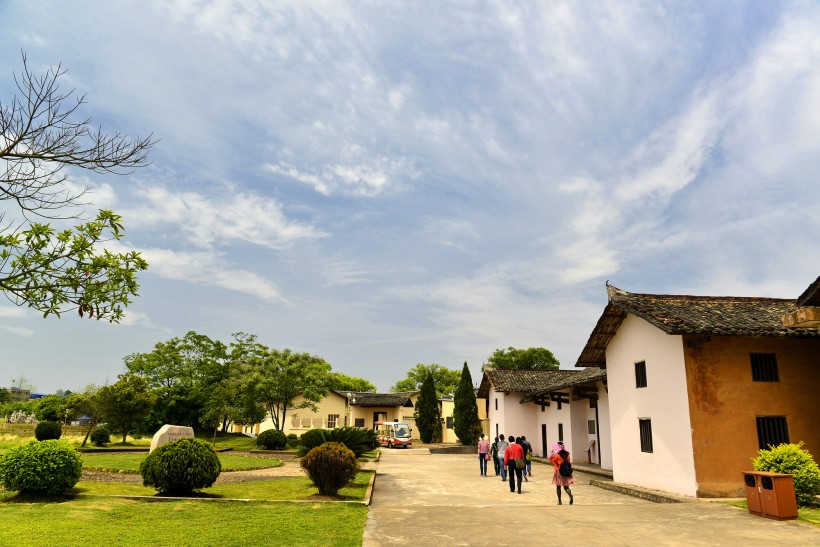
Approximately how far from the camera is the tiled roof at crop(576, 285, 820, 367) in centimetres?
1390

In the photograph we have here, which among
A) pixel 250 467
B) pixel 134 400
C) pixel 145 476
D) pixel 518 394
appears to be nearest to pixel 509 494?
pixel 145 476

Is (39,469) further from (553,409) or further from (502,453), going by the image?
(553,409)

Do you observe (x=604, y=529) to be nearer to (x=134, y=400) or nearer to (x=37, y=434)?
(x=134, y=400)

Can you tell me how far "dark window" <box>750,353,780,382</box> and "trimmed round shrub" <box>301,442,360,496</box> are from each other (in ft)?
37.4

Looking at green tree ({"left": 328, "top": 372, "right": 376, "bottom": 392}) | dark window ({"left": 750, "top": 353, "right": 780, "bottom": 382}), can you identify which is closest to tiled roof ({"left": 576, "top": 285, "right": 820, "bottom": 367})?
dark window ({"left": 750, "top": 353, "right": 780, "bottom": 382})

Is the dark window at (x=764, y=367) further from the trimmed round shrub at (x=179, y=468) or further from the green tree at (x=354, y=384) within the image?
the green tree at (x=354, y=384)

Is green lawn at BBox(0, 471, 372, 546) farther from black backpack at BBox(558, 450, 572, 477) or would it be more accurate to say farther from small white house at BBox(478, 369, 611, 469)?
small white house at BBox(478, 369, 611, 469)

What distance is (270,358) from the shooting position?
4109 cm

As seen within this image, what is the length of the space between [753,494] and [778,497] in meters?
0.84

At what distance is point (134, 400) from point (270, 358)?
33.6ft

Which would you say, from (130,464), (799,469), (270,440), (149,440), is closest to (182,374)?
(149,440)

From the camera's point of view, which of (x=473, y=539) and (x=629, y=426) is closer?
(x=473, y=539)

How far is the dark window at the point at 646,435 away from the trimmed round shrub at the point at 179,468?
12.5 meters

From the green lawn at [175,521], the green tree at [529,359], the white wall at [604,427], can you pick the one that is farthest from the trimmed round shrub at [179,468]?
the green tree at [529,359]
